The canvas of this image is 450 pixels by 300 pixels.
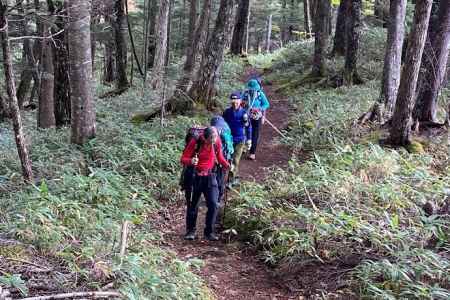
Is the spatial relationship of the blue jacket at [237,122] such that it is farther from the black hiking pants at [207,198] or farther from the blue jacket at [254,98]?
the black hiking pants at [207,198]

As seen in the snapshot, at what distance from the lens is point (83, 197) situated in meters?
7.61

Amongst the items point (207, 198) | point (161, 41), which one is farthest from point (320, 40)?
point (207, 198)

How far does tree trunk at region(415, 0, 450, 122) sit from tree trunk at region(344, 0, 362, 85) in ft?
18.7

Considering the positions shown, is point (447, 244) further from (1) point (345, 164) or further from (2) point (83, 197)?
(2) point (83, 197)

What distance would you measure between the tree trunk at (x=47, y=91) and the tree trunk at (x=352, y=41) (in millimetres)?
10070

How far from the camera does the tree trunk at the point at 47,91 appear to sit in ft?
45.2

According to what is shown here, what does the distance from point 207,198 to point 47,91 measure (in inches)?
339

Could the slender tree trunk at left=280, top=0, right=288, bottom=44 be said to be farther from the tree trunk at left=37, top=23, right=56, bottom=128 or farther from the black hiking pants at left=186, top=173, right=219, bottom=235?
the black hiking pants at left=186, top=173, right=219, bottom=235

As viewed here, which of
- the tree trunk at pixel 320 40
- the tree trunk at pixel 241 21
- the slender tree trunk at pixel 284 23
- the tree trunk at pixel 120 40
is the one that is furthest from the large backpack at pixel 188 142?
the slender tree trunk at pixel 284 23

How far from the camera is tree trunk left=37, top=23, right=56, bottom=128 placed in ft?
45.2

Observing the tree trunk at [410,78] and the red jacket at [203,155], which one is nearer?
the red jacket at [203,155]

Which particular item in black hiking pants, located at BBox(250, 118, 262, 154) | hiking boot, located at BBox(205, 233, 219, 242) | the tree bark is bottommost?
hiking boot, located at BBox(205, 233, 219, 242)

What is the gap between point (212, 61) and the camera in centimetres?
1352

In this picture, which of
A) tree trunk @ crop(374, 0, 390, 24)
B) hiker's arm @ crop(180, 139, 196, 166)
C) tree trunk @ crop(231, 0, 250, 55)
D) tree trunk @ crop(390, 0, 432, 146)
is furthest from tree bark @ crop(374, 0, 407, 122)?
tree trunk @ crop(231, 0, 250, 55)
